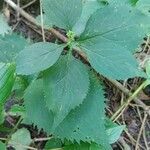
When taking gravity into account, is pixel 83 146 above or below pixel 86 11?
below

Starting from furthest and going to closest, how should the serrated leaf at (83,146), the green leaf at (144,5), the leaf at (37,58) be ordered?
1. the green leaf at (144,5)
2. the serrated leaf at (83,146)
3. the leaf at (37,58)

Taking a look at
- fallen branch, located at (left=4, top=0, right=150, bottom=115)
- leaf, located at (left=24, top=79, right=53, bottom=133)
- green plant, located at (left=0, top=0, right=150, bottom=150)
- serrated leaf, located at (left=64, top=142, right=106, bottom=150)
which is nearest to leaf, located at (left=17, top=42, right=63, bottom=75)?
green plant, located at (left=0, top=0, right=150, bottom=150)

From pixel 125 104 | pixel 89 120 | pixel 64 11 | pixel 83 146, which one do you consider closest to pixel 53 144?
pixel 83 146

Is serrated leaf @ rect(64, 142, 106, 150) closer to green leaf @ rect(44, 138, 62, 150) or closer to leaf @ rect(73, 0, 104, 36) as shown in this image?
green leaf @ rect(44, 138, 62, 150)

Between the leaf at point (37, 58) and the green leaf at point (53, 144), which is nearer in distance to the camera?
the leaf at point (37, 58)

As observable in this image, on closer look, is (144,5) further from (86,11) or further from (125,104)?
(125,104)

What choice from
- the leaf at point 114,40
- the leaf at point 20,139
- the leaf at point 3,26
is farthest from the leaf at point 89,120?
the leaf at point 3,26

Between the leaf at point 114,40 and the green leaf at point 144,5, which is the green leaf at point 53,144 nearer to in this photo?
the leaf at point 114,40
